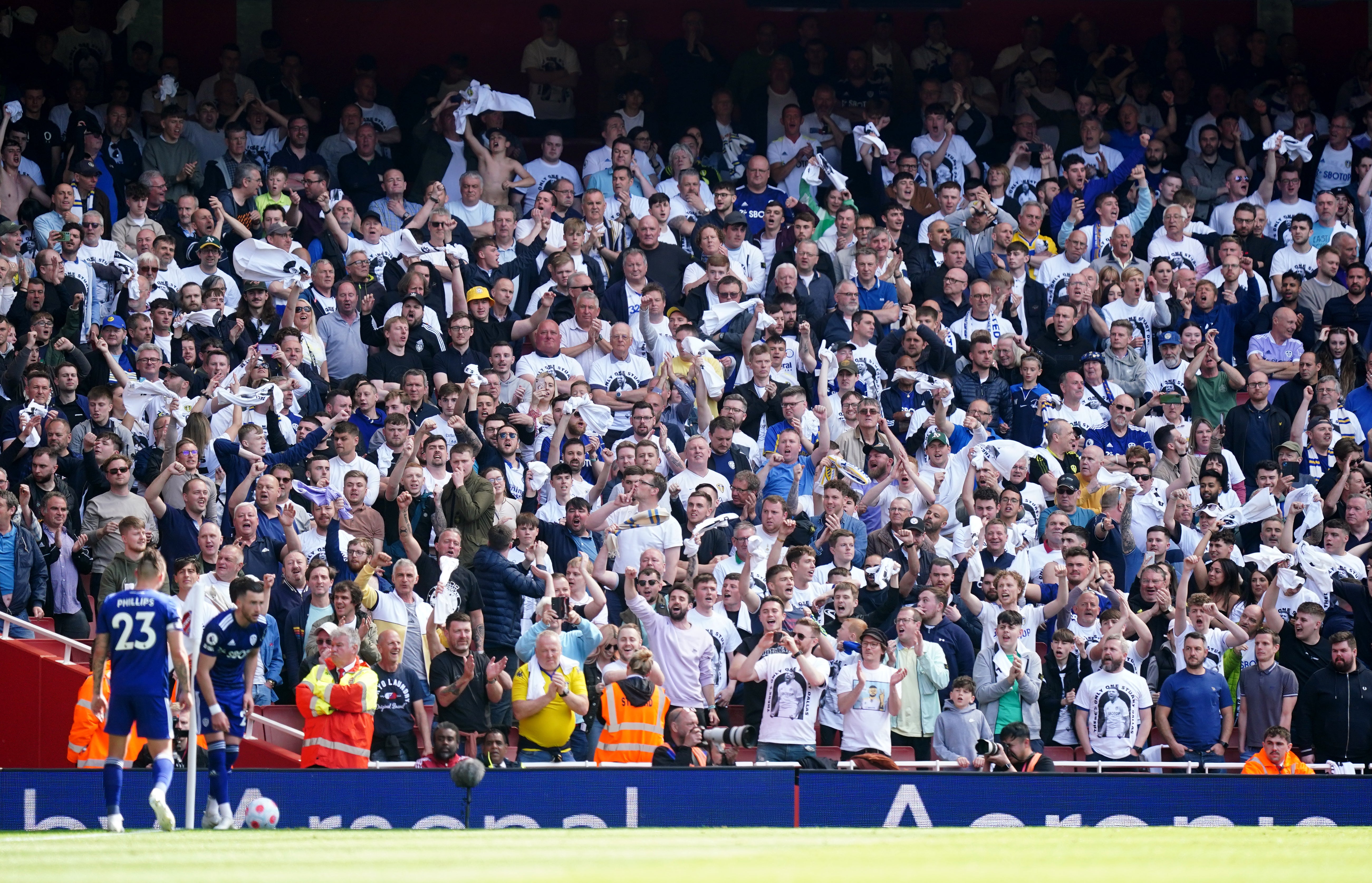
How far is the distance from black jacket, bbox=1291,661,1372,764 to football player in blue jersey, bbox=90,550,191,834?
877 cm

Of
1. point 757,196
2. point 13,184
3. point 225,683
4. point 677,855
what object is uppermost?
point 757,196

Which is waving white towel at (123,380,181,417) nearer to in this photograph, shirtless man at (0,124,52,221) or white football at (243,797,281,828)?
shirtless man at (0,124,52,221)

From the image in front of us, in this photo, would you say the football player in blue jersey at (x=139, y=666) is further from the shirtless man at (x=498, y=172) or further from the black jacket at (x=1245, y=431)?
the black jacket at (x=1245, y=431)

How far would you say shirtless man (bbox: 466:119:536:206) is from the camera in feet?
66.7

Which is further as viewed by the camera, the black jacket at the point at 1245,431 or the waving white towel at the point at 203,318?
the black jacket at the point at 1245,431

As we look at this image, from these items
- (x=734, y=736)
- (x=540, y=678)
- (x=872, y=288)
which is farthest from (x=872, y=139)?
(x=540, y=678)

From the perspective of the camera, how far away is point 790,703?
46.4ft

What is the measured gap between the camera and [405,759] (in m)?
14.0

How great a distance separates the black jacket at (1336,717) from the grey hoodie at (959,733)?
2.61m

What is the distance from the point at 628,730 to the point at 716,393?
4699 mm

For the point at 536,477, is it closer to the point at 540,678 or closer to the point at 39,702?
the point at 540,678

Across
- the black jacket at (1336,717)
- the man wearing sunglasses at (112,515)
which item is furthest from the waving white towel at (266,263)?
the black jacket at (1336,717)

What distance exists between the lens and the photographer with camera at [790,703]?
14086 mm

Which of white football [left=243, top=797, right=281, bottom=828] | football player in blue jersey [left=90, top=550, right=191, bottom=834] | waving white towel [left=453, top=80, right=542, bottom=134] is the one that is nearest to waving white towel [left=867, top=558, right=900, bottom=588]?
white football [left=243, top=797, right=281, bottom=828]
